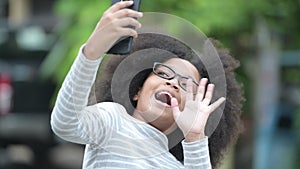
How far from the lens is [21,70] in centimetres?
934

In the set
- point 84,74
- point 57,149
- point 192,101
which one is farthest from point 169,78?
point 57,149

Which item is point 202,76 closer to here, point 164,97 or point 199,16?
point 164,97

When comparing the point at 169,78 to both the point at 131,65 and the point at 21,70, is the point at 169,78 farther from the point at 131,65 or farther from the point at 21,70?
the point at 21,70

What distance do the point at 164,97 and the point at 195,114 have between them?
104 mm

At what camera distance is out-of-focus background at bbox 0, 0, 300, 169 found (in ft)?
16.3

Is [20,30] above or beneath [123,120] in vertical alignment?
beneath

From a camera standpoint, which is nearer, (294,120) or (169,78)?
(169,78)

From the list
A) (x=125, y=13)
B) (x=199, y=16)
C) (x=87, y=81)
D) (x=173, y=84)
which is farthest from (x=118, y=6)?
(x=199, y=16)

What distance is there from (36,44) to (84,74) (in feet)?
25.1

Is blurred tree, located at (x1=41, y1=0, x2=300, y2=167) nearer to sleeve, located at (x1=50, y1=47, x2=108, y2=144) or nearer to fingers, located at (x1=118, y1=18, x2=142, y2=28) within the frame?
sleeve, located at (x1=50, y1=47, x2=108, y2=144)

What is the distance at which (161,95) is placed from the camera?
2.27m

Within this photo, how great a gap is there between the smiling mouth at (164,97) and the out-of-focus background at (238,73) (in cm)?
77

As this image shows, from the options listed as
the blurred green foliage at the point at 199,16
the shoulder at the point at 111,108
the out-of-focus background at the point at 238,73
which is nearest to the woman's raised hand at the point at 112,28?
the shoulder at the point at 111,108

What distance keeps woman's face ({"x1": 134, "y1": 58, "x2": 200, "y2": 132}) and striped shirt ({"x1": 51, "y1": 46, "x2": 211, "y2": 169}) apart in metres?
0.03
